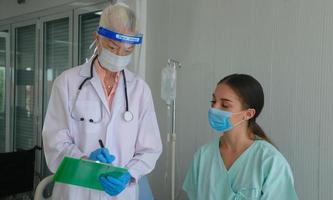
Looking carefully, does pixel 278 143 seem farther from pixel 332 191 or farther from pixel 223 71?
pixel 223 71

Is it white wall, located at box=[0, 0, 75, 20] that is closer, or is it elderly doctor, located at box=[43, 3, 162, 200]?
elderly doctor, located at box=[43, 3, 162, 200]

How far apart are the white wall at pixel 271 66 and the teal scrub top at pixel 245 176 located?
34 centimetres

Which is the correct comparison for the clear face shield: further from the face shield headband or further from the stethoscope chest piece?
the stethoscope chest piece

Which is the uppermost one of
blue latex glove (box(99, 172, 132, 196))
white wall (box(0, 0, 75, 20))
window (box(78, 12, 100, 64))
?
white wall (box(0, 0, 75, 20))

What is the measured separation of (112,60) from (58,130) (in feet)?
1.17

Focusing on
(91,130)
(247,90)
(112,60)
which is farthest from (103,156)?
(247,90)

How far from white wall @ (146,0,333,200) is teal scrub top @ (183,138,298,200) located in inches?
13.5

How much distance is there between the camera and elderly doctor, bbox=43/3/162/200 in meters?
1.38

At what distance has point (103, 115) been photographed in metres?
1.42

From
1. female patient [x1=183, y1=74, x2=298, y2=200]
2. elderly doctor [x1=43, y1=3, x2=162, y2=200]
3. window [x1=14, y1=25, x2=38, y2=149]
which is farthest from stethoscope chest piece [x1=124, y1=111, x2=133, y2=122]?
window [x1=14, y1=25, x2=38, y2=149]

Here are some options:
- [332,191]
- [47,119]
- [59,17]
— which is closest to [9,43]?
[59,17]

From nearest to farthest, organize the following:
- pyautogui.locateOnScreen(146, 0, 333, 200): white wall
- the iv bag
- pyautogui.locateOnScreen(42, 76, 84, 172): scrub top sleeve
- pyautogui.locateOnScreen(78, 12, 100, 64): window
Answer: pyautogui.locateOnScreen(42, 76, 84, 172): scrub top sleeve
pyautogui.locateOnScreen(146, 0, 333, 200): white wall
the iv bag
pyautogui.locateOnScreen(78, 12, 100, 64): window

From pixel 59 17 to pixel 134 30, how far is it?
2.62 metres

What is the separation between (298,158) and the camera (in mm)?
1768
